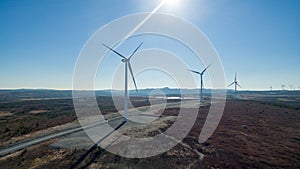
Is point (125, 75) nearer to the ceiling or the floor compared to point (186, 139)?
nearer to the ceiling

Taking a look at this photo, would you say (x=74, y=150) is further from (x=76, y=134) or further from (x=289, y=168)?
(x=289, y=168)

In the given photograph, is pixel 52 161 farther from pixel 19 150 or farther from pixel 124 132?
pixel 124 132

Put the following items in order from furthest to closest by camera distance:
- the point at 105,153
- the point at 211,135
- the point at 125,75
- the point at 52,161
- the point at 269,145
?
1. the point at 125,75
2. the point at 211,135
3. the point at 269,145
4. the point at 105,153
5. the point at 52,161

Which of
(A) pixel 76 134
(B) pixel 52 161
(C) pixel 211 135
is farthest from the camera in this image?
(C) pixel 211 135

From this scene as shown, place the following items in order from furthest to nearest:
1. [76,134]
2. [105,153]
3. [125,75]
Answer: [125,75]
[76,134]
[105,153]

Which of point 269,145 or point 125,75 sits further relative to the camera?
point 125,75

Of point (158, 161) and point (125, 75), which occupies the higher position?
point (125, 75)

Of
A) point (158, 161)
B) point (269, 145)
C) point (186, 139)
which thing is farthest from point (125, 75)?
point (269, 145)

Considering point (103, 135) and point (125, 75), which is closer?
point (103, 135)

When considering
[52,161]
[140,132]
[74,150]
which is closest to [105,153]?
[74,150]
